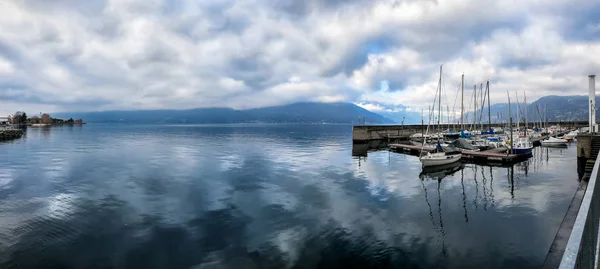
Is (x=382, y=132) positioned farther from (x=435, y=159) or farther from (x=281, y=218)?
(x=281, y=218)

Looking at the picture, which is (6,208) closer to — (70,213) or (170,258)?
(70,213)

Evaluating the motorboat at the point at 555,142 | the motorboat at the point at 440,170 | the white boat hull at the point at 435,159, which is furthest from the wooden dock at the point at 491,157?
the motorboat at the point at 555,142

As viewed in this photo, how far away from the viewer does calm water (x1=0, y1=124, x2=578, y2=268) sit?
15141mm

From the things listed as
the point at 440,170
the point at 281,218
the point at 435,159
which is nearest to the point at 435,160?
the point at 435,159

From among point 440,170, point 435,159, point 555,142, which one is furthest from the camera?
point 555,142

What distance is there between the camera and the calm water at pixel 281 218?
15141 millimetres

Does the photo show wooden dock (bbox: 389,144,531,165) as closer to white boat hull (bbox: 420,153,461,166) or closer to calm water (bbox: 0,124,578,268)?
white boat hull (bbox: 420,153,461,166)

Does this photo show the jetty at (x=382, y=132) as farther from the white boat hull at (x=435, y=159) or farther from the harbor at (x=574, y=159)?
the white boat hull at (x=435, y=159)

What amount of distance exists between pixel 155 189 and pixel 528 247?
28838 mm

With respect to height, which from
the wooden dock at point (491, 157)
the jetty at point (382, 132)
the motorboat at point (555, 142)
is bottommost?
the wooden dock at point (491, 157)

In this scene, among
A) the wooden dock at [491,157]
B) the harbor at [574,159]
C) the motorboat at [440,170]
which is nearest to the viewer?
the harbor at [574,159]

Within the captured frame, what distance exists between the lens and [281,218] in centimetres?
2108

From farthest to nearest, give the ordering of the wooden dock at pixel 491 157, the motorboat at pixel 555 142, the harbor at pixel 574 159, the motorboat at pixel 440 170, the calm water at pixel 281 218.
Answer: the motorboat at pixel 555 142
the wooden dock at pixel 491 157
the motorboat at pixel 440 170
the calm water at pixel 281 218
the harbor at pixel 574 159

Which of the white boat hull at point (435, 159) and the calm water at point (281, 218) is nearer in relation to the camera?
the calm water at point (281, 218)
